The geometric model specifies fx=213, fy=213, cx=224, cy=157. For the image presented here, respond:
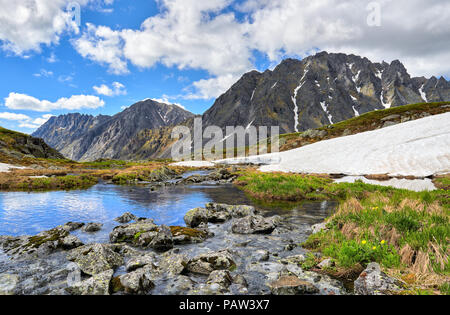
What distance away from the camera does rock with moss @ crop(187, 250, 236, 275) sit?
784 centimetres

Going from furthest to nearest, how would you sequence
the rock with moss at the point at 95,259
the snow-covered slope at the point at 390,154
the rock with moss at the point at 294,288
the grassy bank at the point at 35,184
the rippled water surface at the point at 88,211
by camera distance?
the grassy bank at the point at 35,184, the snow-covered slope at the point at 390,154, the rippled water surface at the point at 88,211, the rock with moss at the point at 95,259, the rock with moss at the point at 294,288

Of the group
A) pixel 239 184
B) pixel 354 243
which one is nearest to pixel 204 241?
pixel 354 243

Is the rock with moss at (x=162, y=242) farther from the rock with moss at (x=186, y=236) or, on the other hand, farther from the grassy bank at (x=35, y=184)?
the grassy bank at (x=35, y=184)

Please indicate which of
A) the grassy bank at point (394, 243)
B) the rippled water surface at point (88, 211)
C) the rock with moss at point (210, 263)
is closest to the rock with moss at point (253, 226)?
the grassy bank at point (394, 243)

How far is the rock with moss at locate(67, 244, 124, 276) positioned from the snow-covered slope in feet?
105

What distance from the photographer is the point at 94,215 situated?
58.6 feet

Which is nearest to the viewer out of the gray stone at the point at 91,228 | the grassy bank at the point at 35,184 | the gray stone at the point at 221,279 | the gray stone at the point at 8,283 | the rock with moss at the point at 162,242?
the gray stone at the point at 8,283

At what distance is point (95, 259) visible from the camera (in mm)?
8188

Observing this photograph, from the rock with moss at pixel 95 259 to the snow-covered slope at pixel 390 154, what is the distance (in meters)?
32.1

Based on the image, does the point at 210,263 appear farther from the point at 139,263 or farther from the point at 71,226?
the point at 71,226

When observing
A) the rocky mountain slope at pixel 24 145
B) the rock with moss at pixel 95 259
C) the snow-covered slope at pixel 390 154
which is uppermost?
the rocky mountain slope at pixel 24 145

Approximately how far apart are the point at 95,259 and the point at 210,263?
4.43 metres

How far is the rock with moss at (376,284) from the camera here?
205 inches
